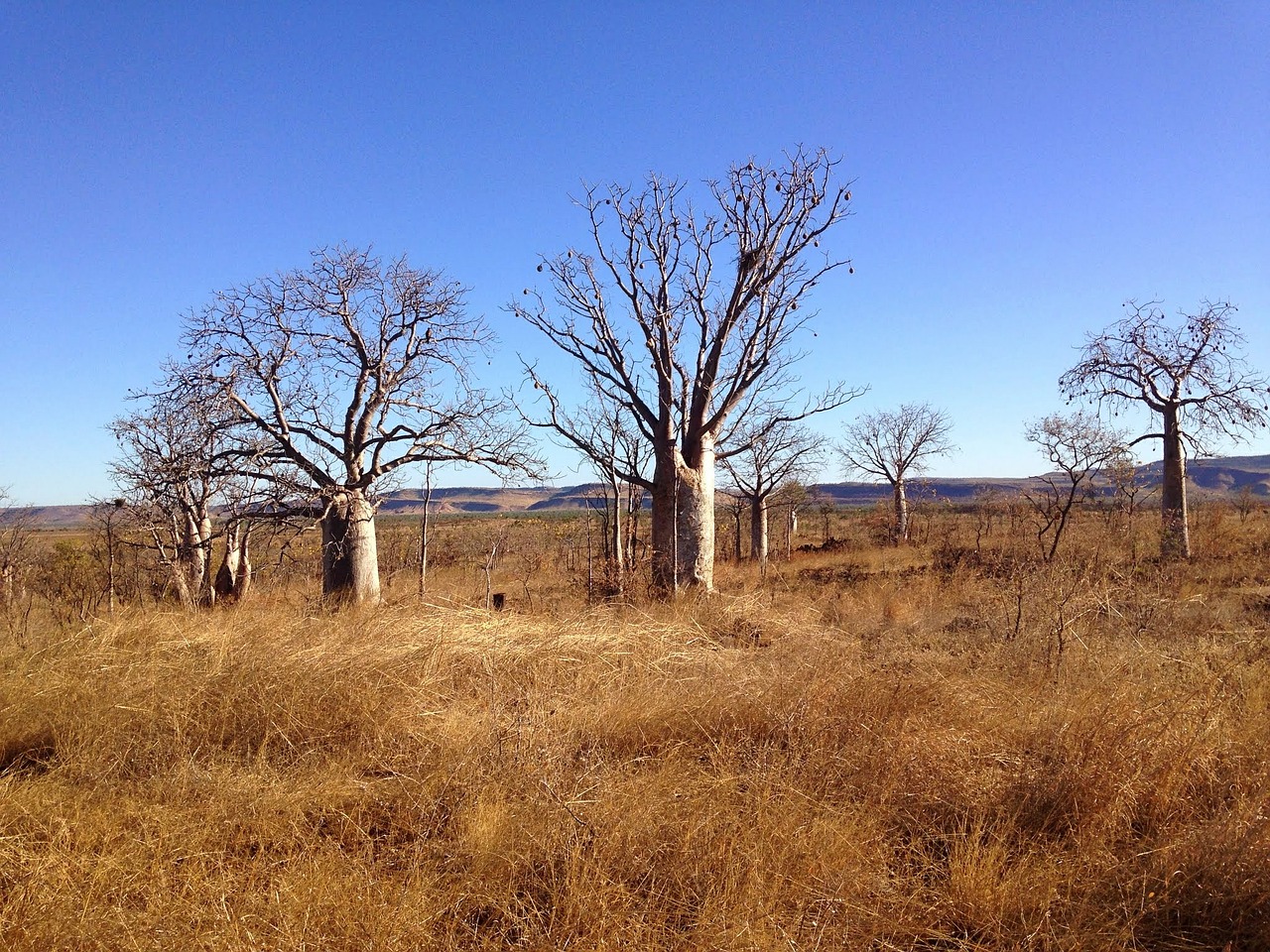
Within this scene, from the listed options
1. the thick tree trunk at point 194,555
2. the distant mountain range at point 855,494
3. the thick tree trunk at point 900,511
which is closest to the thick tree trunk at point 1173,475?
the thick tree trunk at point 900,511

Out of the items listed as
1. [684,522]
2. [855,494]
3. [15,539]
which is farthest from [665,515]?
[855,494]

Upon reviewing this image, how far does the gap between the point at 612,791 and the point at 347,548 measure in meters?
7.87

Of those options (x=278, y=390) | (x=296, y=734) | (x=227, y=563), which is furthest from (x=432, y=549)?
(x=296, y=734)

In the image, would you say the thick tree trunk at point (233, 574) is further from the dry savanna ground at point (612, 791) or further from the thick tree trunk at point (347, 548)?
the dry savanna ground at point (612, 791)

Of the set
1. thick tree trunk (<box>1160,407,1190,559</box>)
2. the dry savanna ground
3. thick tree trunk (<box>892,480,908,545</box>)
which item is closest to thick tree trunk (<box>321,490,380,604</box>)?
the dry savanna ground

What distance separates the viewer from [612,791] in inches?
139

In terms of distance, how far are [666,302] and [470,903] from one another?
9.00 m

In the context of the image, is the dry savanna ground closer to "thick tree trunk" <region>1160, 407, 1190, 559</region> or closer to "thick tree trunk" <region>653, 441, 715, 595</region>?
"thick tree trunk" <region>653, 441, 715, 595</region>

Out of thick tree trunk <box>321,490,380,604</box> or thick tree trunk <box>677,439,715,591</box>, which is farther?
thick tree trunk <box>321,490,380,604</box>

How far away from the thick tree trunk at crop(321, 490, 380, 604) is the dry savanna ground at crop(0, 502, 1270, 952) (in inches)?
163

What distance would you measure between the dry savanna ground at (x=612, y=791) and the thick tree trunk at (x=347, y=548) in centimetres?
413

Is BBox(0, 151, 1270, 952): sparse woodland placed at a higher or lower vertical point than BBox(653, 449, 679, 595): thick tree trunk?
lower

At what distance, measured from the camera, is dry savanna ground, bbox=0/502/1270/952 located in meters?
2.84

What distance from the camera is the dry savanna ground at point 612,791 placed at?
9.30 ft
